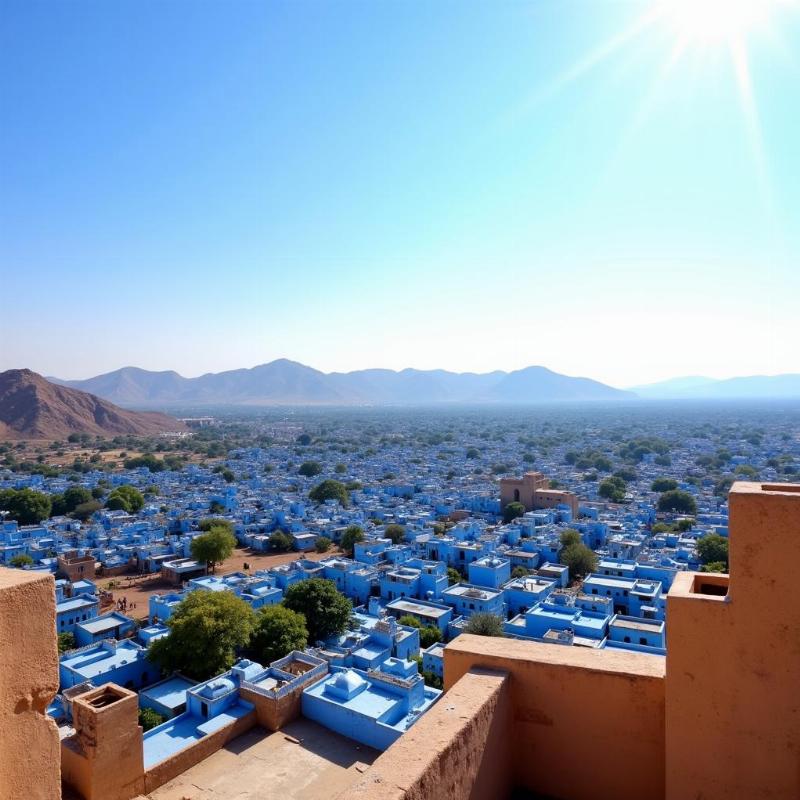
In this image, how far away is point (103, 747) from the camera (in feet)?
19.9

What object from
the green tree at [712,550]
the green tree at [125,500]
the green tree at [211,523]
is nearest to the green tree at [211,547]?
the green tree at [211,523]

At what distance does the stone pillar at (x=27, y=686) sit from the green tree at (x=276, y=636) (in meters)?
13.5

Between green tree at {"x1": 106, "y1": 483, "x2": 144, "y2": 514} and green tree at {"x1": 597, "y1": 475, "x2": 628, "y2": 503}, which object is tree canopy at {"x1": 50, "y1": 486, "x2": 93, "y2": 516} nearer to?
green tree at {"x1": 106, "y1": 483, "x2": 144, "y2": 514}

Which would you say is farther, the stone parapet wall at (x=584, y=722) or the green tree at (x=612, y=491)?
the green tree at (x=612, y=491)

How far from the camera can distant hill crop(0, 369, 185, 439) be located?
79.6 m

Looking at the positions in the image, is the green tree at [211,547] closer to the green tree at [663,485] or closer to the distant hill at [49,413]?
the green tree at [663,485]

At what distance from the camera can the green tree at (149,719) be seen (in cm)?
1155

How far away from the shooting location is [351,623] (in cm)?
1703

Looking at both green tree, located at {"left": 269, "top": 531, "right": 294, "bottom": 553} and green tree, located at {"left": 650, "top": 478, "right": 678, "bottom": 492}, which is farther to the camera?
green tree, located at {"left": 650, "top": 478, "right": 678, "bottom": 492}

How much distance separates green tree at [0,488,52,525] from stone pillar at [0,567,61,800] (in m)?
35.7

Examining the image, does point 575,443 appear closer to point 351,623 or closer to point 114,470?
point 114,470

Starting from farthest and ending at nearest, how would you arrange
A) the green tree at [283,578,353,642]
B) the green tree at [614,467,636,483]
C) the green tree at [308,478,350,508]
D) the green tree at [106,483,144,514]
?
the green tree at [614,467,636,483]
the green tree at [308,478,350,508]
the green tree at [106,483,144,514]
the green tree at [283,578,353,642]

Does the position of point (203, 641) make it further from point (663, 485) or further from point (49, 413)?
point (49, 413)

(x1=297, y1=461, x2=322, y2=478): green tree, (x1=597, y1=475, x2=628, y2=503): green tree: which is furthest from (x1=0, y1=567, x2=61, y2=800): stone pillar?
(x1=297, y1=461, x2=322, y2=478): green tree
